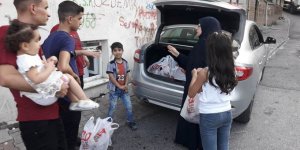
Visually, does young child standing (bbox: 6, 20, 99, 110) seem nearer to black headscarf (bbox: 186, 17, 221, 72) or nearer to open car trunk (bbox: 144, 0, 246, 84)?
black headscarf (bbox: 186, 17, 221, 72)

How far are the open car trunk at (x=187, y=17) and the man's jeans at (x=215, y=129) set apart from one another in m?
1.40

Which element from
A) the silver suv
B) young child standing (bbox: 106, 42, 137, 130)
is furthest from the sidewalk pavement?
the silver suv

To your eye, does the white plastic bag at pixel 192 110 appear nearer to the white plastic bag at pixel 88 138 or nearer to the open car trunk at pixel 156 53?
the white plastic bag at pixel 88 138

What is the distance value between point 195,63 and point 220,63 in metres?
0.74

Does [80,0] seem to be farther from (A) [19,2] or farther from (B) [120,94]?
(A) [19,2]

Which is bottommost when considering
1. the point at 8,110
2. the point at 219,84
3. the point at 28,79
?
the point at 8,110

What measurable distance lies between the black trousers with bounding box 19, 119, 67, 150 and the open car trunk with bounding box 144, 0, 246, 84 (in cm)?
222

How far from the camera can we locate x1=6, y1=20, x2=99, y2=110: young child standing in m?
2.08

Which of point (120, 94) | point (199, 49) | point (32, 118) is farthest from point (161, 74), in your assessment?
point (32, 118)

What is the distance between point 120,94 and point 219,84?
77.8 inches

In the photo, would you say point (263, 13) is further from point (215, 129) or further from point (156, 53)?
point (215, 129)

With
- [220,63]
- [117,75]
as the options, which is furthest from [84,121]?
[220,63]

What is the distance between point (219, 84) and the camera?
2775 mm

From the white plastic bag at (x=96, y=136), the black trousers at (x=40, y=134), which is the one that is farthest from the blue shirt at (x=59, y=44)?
the white plastic bag at (x=96, y=136)
